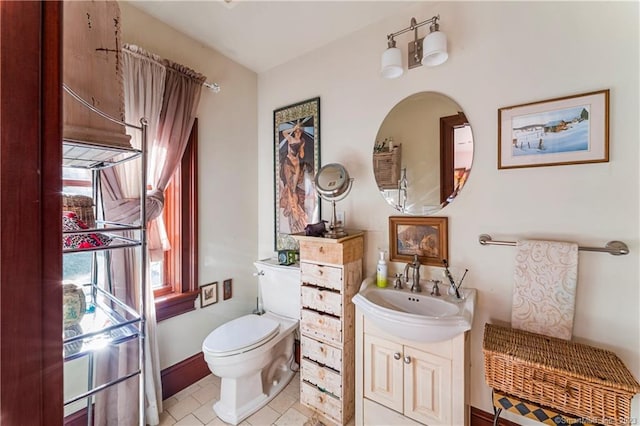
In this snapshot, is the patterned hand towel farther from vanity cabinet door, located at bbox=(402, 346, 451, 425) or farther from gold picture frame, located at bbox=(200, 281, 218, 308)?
gold picture frame, located at bbox=(200, 281, 218, 308)

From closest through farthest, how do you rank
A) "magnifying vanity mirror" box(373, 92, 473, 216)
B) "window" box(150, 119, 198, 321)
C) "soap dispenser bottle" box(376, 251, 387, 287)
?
"magnifying vanity mirror" box(373, 92, 473, 216) → "soap dispenser bottle" box(376, 251, 387, 287) → "window" box(150, 119, 198, 321)

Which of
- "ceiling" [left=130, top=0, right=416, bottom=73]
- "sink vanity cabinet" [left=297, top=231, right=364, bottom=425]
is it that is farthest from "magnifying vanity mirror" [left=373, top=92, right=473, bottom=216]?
"ceiling" [left=130, top=0, right=416, bottom=73]

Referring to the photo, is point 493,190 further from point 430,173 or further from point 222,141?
point 222,141

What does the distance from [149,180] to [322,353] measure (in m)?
1.50

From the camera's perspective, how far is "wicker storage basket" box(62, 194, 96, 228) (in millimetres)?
936

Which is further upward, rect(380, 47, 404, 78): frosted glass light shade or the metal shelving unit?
rect(380, 47, 404, 78): frosted glass light shade

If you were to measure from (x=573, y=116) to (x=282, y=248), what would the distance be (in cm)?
191

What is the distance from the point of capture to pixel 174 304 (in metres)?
1.75

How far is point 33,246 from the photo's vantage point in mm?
360

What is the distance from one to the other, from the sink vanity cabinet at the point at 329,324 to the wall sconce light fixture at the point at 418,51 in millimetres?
1024

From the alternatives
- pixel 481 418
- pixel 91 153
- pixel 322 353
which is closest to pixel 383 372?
pixel 322 353

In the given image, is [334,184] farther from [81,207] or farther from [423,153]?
[81,207]

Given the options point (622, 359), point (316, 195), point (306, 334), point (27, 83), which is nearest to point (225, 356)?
point (306, 334)

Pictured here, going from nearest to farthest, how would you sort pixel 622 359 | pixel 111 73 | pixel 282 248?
pixel 111 73, pixel 622 359, pixel 282 248
